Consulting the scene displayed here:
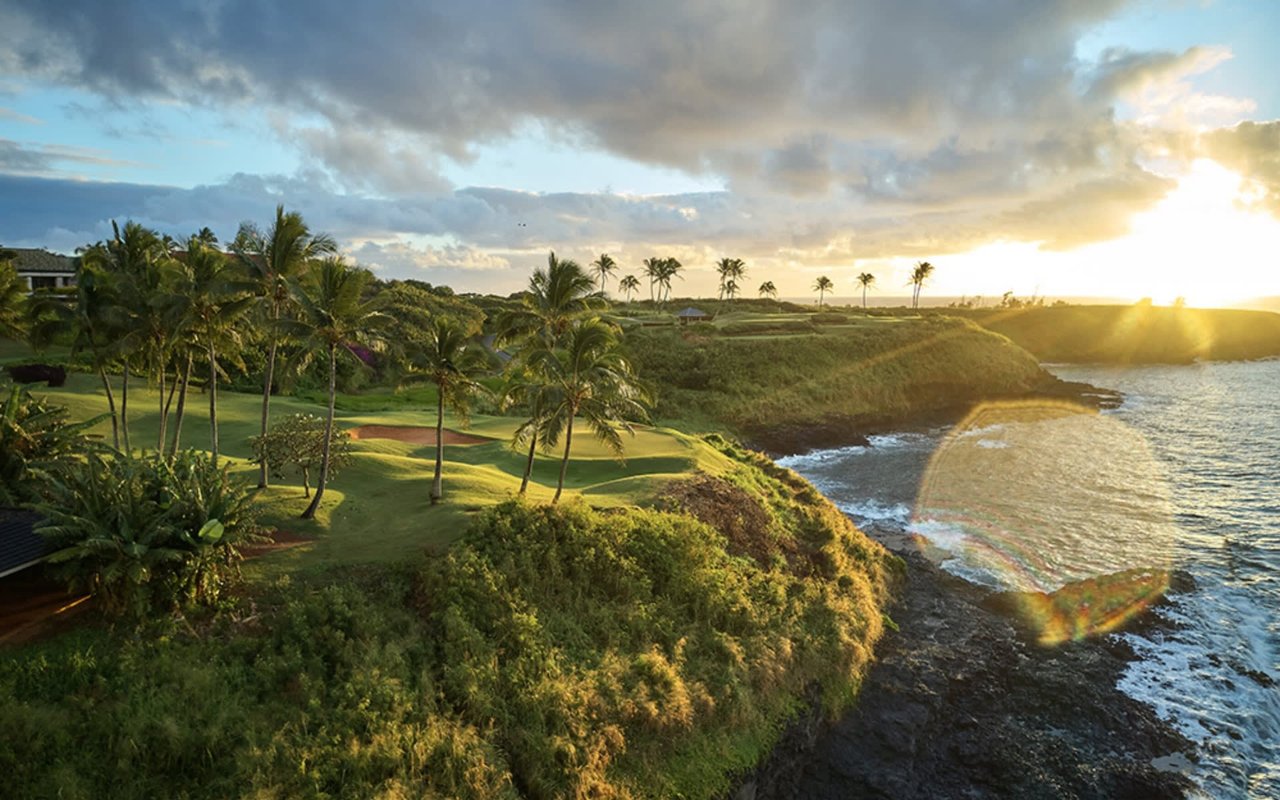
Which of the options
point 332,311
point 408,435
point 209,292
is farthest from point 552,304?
point 408,435

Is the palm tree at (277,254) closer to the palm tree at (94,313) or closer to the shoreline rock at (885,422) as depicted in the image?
the palm tree at (94,313)

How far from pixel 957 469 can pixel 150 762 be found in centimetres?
5639

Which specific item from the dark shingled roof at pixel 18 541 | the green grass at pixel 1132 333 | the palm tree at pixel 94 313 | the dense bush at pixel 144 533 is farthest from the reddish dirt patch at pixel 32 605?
the green grass at pixel 1132 333

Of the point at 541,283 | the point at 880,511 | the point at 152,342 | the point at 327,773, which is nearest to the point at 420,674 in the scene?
the point at 327,773

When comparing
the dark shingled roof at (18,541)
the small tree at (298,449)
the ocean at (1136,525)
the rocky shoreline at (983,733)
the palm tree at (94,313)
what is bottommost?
the rocky shoreline at (983,733)

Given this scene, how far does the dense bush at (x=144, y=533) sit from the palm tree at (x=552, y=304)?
13700mm

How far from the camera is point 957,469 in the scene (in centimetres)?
5534

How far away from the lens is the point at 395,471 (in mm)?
31453

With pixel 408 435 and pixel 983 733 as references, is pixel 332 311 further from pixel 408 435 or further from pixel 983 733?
pixel 983 733

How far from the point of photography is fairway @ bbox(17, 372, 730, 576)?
23.0 metres

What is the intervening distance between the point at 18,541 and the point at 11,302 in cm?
4131

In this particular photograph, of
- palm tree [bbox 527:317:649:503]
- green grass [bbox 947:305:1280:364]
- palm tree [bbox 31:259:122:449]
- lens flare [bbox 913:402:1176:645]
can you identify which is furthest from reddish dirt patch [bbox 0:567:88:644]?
green grass [bbox 947:305:1280:364]

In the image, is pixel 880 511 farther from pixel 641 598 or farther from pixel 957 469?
pixel 641 598

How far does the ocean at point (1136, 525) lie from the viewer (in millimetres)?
24297
